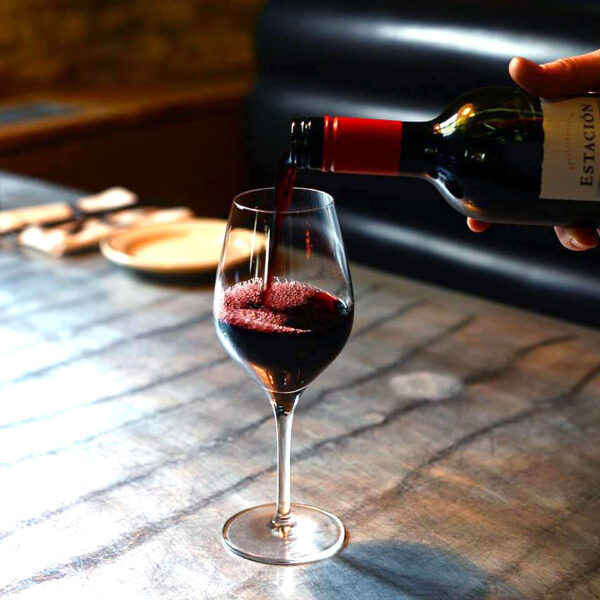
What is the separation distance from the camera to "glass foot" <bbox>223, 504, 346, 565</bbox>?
76cm

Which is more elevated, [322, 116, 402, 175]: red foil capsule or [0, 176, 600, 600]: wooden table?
[322, 116, 402, 175]: red foil capsule

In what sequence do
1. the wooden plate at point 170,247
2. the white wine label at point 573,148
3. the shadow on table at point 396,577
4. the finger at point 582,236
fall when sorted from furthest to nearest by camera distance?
the wooden plate at point 170,247
the finger at point 582,236
the white wine label at point 573,148
the shadow on table at point 396,577

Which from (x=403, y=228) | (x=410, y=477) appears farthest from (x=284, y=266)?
(x=403, y=228)

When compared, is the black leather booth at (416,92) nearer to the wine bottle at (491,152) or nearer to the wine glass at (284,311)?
the wine bottle at (491,152)

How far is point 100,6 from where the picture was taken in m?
4.04

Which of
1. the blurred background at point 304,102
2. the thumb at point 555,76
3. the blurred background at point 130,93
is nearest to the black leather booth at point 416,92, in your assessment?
the blurred background at point 304,102

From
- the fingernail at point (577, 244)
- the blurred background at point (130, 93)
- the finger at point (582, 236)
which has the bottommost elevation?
the blurred background at point (130, 93)

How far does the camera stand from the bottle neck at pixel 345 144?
80 cm

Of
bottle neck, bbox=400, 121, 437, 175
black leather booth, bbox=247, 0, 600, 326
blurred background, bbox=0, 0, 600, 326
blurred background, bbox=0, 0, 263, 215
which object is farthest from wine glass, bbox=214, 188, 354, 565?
blurred background, bbox=0, 0, 263, 215

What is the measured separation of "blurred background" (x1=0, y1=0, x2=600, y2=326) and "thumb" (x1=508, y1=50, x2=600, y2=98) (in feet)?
3.40

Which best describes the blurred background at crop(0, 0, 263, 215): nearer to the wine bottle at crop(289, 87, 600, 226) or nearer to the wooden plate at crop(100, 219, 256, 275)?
the wooden plate at crop(100, 219, 256, 275)

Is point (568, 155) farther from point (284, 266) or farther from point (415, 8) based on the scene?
point (415, 8)

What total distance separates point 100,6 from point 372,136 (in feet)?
11.6

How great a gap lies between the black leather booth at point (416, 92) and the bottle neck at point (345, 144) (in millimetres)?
1182
